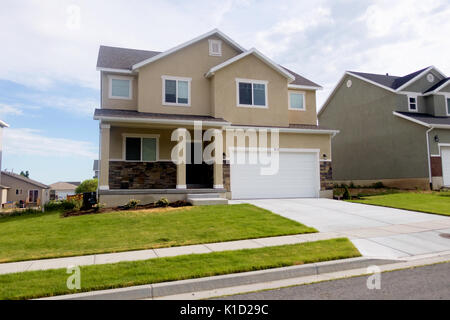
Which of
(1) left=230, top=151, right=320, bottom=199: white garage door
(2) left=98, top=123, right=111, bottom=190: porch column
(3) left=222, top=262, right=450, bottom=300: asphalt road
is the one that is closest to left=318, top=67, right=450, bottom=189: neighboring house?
(1) left=230, top=151, right=320, bottom=199: white garage door

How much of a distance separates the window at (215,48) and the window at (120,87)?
4.82 metres

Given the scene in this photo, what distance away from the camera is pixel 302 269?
A: 616 cm

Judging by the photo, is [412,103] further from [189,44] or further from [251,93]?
[189,44]

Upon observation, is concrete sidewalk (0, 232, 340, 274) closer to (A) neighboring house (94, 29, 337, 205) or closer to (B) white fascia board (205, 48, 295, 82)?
(A) neighboring house (94, 29, 337, 205)

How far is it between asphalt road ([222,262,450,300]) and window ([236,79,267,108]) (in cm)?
1317

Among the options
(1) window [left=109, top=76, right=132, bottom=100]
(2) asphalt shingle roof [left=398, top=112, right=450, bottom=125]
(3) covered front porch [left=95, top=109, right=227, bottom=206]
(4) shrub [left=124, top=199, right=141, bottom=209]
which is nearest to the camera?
(4) shrub [left=124, top=199, right=141, bottom=209]

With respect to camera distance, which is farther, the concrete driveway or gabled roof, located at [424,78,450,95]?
gabled roof, located at [424,78,450,95]

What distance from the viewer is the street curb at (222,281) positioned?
16.7ft

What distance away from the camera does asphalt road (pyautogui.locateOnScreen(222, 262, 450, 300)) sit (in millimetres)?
4914

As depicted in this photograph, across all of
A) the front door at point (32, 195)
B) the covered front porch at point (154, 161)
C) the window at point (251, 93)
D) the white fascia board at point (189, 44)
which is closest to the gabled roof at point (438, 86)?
the window at point (251, 93)

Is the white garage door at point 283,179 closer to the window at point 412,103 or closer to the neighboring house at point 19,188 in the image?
the window at point 412,103

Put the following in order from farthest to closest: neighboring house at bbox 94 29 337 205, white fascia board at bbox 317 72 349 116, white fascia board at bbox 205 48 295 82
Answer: white fascia board at bbox 317 72 349 116 < white fascia board at bbox 205 48 295 82 < neighboring house at bbox 94 29 337 205

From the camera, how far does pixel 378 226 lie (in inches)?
392
